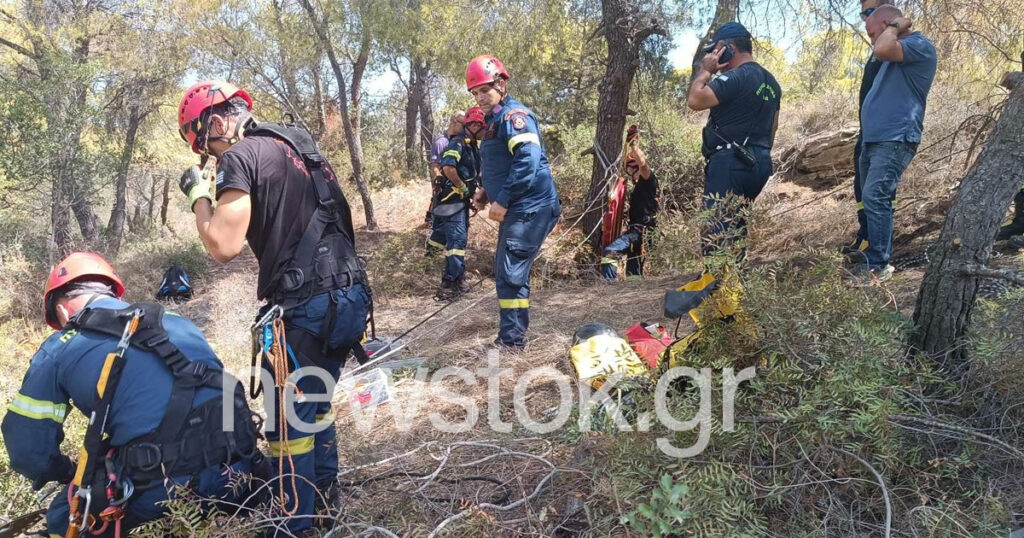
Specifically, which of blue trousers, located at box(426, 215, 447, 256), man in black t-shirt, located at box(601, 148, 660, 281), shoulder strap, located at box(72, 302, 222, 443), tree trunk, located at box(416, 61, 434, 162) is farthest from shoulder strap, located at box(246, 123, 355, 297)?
tree trunk, located at box(416, 61, 434, 162)

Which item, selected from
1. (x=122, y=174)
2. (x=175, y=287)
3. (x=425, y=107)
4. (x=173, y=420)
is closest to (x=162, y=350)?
(x=173, y=420)

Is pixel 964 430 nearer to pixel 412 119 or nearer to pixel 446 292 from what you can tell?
pixel 446 292

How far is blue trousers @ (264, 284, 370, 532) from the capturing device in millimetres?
2420

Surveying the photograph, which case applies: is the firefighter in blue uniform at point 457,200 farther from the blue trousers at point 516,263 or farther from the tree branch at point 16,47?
the tree branch at point 16,47

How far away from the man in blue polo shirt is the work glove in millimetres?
3603

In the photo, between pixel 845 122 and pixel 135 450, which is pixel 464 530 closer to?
pixel 135 450

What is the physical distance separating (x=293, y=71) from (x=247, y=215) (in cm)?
1059

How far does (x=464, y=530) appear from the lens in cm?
205

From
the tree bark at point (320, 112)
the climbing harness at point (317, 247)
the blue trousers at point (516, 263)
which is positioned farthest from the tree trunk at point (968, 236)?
the tree bark at point (320, 112)

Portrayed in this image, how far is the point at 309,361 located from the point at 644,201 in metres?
4.39

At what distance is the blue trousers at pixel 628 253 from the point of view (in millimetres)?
6121

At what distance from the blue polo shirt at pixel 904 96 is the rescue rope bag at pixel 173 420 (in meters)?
4.04

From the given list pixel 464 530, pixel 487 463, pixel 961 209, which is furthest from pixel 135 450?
pixel 961 209

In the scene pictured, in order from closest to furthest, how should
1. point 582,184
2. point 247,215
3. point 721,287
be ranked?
1. point 247,215
2. point 721,287
3. point 582,184
